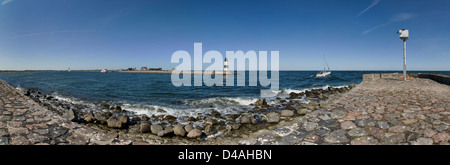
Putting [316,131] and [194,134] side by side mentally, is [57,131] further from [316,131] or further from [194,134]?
[316,131]

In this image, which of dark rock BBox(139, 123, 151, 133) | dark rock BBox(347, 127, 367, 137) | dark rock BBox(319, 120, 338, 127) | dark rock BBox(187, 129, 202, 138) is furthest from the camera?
dark rock BBox(139, 123, 151, 133)

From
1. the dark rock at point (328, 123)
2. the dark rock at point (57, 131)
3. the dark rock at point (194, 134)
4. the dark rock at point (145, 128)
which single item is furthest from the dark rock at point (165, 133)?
the dark rock at point (328, 123)

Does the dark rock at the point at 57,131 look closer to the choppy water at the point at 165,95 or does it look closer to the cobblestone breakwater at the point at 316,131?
the cobblestone breakwater at the point at 316,131

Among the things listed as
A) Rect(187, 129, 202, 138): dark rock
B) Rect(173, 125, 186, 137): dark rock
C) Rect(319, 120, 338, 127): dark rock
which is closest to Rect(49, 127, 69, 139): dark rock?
Rect(173, 125, 186, 137): dark rock

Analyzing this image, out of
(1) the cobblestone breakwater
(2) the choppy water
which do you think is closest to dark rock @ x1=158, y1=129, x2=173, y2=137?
(1) the cobblestone breakwater

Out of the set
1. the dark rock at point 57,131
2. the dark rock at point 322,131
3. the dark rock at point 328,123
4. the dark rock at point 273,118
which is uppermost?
the dark rock at point 328,123

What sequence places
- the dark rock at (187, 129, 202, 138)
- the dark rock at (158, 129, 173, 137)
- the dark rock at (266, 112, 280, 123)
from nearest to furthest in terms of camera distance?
1. the dark rock at (158, 129, 173, 137)
2. the dark rock at (187, 129, 202, 138)
3. the dark rock at (266, 112, 280, 123)

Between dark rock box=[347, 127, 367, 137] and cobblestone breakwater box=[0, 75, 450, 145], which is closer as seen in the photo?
cobblestone breakwater box=[0, 75, 450, 145]

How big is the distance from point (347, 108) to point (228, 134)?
422 centimetres

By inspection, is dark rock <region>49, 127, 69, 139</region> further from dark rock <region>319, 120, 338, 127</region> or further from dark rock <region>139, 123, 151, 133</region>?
dark rock <region>319, 120, 338, 127</region>

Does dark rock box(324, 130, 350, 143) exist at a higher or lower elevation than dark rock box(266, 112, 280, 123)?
higher

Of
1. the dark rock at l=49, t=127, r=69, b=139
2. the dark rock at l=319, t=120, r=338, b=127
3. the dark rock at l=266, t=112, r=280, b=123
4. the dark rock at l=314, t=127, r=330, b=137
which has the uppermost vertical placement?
the dark rock at l=319, t=120, r=338, b=127
